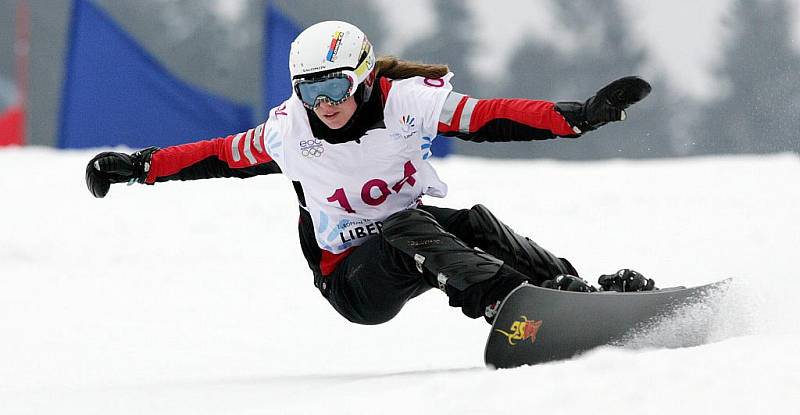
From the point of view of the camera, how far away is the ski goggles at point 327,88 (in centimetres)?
406

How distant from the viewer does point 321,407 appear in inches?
116

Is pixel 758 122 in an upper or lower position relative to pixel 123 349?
upper

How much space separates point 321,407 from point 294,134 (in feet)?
5.30

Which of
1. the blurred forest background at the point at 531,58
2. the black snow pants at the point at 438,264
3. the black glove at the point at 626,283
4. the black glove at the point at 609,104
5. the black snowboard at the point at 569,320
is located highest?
the blurred forest background at the point at 531,58

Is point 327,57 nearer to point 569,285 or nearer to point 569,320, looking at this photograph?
point 569,285

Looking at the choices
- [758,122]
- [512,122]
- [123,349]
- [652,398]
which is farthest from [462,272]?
[758,122]

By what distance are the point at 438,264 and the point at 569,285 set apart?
1.49 ft

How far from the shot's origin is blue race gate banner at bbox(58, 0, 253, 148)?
13.4 m

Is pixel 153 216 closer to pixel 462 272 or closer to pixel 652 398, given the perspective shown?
pixel 462 272

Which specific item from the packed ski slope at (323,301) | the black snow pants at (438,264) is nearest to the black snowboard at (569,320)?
the packed ski slope at (323,301)

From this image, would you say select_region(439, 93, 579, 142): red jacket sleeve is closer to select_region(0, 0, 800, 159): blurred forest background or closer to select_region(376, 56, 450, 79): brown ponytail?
select_region(376, 56, 450, 79): brown ponytail

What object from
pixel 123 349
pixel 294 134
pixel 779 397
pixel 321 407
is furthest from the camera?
pixel 123 349

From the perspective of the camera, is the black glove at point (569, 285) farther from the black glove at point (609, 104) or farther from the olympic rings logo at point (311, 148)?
the olympic rings logo at point (311, 148)

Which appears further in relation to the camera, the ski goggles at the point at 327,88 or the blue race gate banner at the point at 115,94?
the blue race gate banner at the point at 115,94
